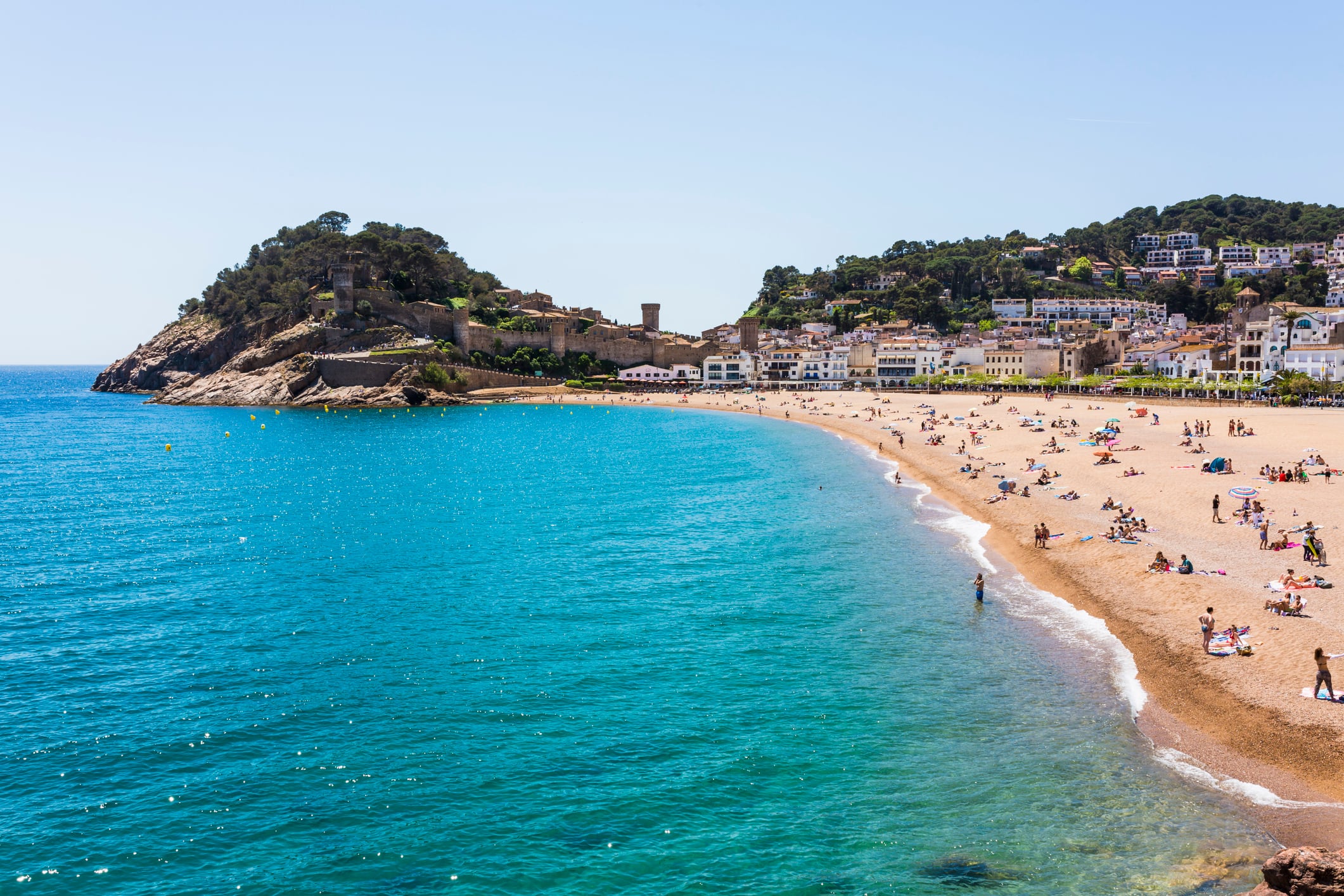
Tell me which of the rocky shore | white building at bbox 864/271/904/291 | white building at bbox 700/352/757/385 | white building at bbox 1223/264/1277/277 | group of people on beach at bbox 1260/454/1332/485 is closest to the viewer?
group of people on beach at bbox 1260/454/1332/485

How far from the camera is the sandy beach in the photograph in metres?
14.8

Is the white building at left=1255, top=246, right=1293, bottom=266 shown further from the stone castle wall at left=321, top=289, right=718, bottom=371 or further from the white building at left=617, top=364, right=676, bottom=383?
the white building at left=617, top=364, right=676, bottom=383

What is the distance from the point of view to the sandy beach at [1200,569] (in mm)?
14758

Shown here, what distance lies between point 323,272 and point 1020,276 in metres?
116

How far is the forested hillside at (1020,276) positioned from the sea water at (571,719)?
122 m

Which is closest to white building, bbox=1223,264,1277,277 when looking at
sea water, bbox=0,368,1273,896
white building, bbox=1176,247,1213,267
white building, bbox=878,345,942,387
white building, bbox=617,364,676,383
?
white building, bbox=1176,247,1213,267

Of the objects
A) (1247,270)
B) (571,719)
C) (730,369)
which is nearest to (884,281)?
(730,369)

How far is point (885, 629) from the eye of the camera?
22.4 metres

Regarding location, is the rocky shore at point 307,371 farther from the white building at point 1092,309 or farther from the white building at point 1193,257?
the white building at point 1193,257

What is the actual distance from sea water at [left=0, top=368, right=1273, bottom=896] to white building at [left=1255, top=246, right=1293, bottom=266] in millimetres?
152496

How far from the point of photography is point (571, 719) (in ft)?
56.3

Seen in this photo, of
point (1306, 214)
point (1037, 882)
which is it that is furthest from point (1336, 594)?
point (1306, 214)

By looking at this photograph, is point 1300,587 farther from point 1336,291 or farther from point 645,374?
point 1336,291

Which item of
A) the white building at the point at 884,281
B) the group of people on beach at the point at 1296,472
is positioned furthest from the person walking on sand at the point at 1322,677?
the white building at the point at 884,281
